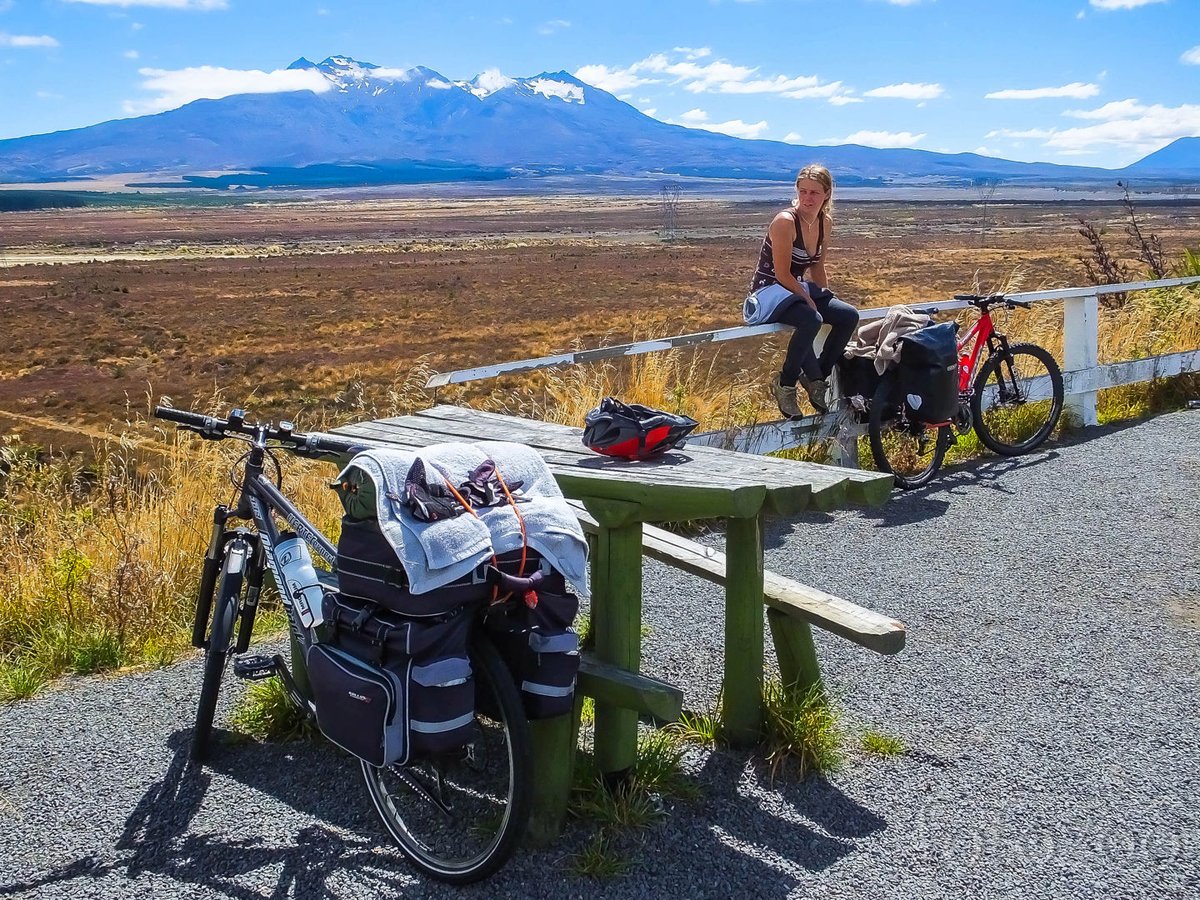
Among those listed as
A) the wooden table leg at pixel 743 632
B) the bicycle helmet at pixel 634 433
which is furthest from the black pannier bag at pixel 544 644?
the bicycle helmet at pixel 634 433

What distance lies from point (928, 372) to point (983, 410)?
1.13 meters

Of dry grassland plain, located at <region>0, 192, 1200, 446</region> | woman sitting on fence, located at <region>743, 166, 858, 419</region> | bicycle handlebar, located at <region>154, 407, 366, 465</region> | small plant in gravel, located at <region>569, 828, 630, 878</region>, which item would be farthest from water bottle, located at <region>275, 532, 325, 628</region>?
dry grassland plain, located at <region>0, 192, 1200, 446</region>

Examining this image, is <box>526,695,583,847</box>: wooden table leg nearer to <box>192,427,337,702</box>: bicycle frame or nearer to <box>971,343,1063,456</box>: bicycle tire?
<box>192,427,337,702</box>: bicycle frame

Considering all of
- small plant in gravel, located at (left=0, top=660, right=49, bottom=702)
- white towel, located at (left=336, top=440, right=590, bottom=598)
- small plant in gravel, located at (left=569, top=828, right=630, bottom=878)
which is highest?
white towel, located at (left=336, top=440, right=590, bottom=598)

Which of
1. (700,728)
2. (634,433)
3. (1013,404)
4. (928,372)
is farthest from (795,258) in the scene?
(700,728)

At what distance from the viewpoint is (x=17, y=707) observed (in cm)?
390

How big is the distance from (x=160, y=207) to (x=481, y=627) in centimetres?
18051

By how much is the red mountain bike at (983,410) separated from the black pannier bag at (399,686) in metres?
4.26

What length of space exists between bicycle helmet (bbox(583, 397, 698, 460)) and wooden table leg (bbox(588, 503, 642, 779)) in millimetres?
380

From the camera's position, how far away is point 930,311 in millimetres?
7086

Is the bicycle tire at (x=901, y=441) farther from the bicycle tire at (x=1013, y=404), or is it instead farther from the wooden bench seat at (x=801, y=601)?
the wooden bench seat at (x=801, y=601)

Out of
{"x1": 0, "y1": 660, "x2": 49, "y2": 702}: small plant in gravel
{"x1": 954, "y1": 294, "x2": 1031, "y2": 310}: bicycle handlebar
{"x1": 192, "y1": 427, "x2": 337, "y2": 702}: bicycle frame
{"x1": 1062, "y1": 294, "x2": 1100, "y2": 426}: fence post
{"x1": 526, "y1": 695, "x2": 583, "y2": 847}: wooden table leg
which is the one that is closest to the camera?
{"x1": 526, "y1": 695, "x2": 583, "y2": 847}: wooden table leg

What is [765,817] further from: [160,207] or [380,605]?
[160,207]

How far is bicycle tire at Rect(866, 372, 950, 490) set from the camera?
649 centimetres
